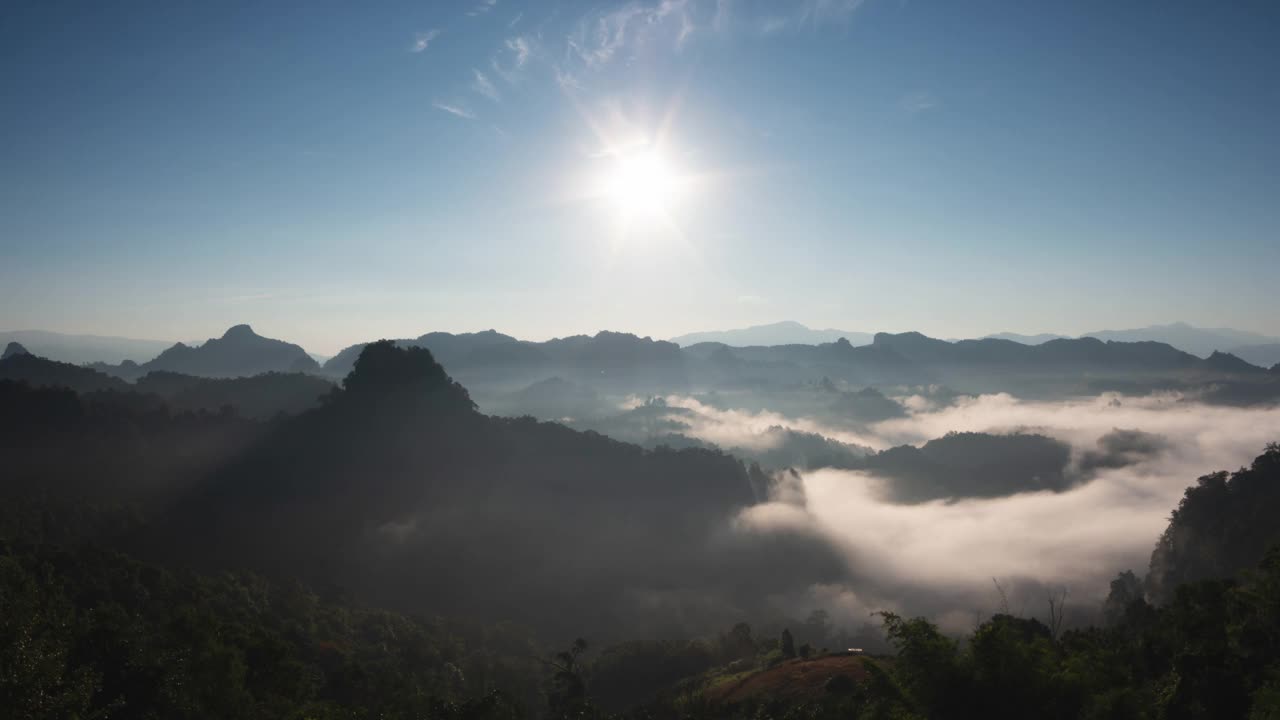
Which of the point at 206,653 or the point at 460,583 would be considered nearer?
the point at 206,653

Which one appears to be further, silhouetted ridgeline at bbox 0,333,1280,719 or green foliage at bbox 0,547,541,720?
silhouetted ridgeline at bbox 0,333,1280,719

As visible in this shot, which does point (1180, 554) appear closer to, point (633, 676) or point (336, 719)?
point (633, 676)

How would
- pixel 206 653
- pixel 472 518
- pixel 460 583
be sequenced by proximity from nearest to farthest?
pixel 206 653
pixel 460 583
pixel 472 518

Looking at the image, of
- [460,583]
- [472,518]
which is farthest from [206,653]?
[472,518]

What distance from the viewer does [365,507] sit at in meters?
119

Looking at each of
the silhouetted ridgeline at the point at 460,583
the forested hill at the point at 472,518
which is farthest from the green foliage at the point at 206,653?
the forested hill at the point at 472,518

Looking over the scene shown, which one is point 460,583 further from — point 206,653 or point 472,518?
point 206,653

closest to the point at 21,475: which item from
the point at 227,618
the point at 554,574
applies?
the point at 227,618

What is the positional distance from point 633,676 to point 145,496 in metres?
80.2

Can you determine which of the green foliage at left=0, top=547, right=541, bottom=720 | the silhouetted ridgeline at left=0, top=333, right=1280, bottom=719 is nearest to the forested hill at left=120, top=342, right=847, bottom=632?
the silhouetted ridgeline at left=0, top=333, right=1280, bottom=719

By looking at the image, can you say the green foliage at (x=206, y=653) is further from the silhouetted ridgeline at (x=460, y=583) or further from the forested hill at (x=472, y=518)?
the forested hill at (x=472, y=518)

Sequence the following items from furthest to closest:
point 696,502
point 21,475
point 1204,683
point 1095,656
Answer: point 696,502 → point 21,475 → point 1095,656 → point 1204,683

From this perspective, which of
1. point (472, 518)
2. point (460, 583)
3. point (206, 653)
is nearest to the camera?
point (206, 653)

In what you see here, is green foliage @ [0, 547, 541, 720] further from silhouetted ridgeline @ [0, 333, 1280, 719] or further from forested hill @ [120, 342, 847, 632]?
forested hill @ [120, 342, 847, 632]
